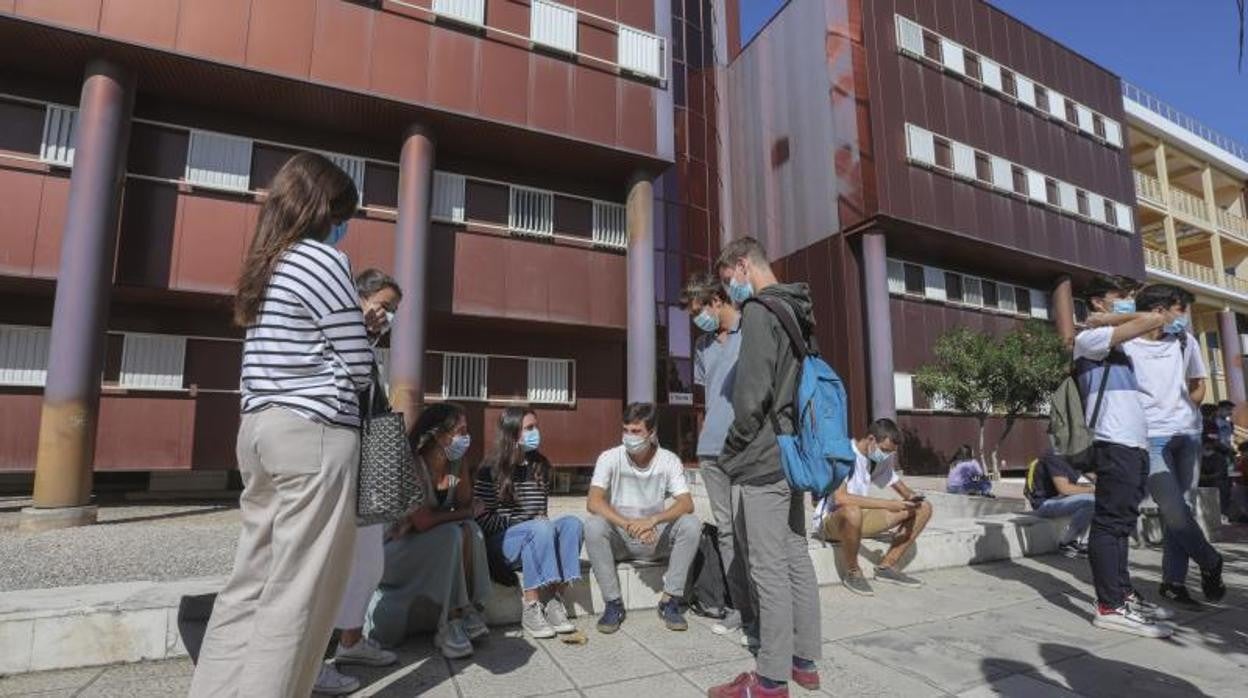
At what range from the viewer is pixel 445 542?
3566 millimetres

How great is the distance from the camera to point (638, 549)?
441cm

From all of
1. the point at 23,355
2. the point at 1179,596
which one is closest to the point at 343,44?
the point at 23,355

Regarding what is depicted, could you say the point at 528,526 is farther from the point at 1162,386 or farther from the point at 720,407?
the point at 1162,386

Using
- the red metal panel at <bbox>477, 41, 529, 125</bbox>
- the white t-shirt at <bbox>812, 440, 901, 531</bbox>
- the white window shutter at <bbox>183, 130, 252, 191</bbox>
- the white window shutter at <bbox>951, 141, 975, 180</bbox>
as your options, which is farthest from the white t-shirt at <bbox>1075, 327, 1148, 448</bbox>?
the white window shutter at <bbox>951, 141, 975, 180</bbox>

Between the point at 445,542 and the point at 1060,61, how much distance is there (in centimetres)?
2506

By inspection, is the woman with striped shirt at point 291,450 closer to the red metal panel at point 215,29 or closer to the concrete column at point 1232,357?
the red metal panel at point 215,29

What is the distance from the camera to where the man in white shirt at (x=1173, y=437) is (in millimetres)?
4355

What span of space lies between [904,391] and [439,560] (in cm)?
1562

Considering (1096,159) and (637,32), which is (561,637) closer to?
(637,32)

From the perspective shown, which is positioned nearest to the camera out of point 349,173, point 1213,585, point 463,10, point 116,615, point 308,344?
point 308,344

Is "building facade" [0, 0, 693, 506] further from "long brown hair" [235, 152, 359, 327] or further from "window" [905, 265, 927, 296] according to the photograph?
"window" [905, 265, 927, 296]

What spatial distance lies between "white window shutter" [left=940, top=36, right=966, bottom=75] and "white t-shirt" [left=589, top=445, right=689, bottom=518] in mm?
18013

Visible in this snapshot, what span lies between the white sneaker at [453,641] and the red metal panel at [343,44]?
963cm

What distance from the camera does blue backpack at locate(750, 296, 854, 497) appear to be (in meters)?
2.97
